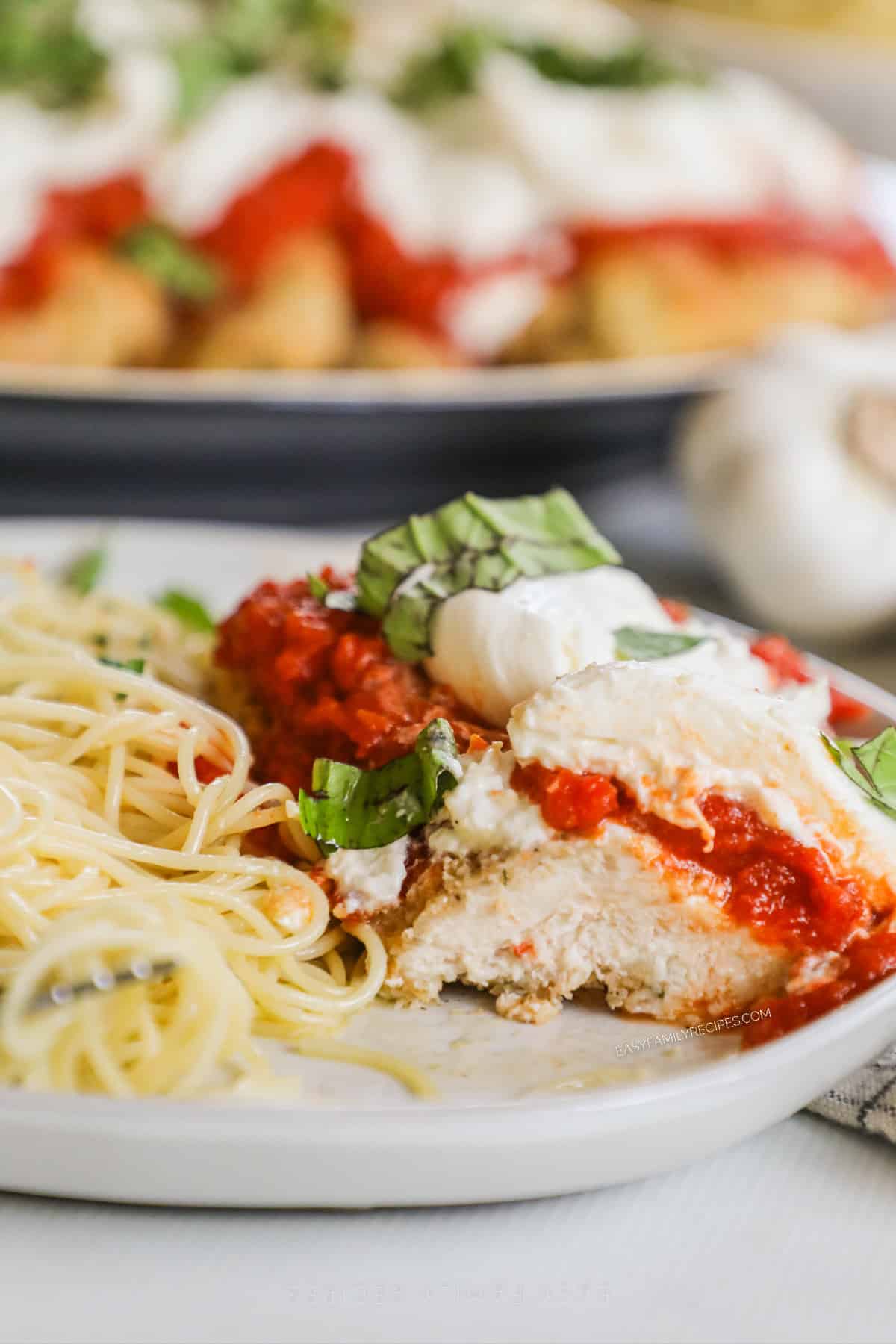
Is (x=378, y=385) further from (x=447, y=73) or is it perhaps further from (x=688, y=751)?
(x=688, y=751)

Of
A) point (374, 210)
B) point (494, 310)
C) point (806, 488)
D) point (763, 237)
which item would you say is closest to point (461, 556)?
point (806, 488)

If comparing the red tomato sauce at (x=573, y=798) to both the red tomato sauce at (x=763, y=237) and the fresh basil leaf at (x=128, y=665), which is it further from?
the red tomato sauce at (x=763, y=237)

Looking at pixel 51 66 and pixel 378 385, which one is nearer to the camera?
pixel 378 385

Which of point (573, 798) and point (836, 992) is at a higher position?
point (573, 798)

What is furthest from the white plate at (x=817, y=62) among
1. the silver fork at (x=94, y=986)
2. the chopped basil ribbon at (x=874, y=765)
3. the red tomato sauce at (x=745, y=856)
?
the silver fork at (x=94, y=986)

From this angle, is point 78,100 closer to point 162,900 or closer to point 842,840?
point 162,900

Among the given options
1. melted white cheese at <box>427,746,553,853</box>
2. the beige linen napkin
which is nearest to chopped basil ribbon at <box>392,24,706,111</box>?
melted white cheese at <box>427,746,553,853</box>

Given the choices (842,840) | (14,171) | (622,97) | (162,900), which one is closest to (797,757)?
(842,840)
